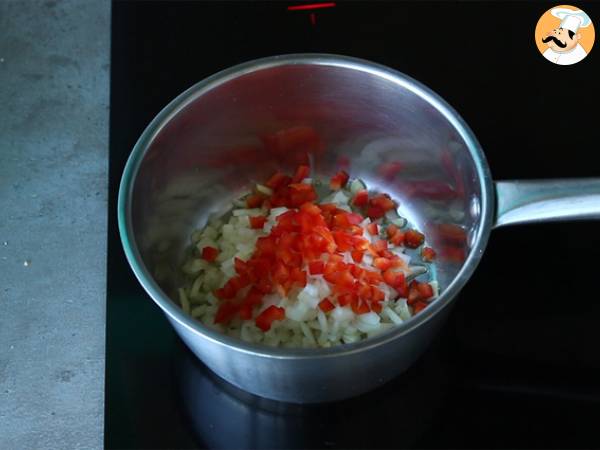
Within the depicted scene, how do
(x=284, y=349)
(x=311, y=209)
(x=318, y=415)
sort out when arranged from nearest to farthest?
1. (x=284, y=349)
2. (x=318, y=415)
3. (x=311, y=209)

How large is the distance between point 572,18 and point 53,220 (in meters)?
0.83

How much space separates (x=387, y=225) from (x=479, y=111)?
0.69ft

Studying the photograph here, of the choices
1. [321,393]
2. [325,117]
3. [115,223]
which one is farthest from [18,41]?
[321,393]

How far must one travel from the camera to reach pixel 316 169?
108 centimetres

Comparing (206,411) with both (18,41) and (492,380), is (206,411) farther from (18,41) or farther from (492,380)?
(18,41)

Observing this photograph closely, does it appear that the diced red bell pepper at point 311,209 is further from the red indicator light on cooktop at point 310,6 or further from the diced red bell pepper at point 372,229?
the red indicator light on cooktop at point 310,6

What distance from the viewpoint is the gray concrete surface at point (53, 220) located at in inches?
37.5

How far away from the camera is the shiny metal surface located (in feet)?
2.42

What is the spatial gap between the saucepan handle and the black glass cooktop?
165 millimetres

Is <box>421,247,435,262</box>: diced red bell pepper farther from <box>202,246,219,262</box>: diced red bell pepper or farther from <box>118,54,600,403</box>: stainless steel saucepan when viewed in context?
<box>202,246,219,262</box>: diced red bell pepper

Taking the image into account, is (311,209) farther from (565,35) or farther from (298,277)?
(565,35)

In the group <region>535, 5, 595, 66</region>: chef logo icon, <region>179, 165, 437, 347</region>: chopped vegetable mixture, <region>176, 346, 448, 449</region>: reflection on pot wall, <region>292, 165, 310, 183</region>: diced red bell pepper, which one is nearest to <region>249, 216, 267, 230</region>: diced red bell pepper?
<region>179, 165, 437, 347</region>: chopped vegetable mixture

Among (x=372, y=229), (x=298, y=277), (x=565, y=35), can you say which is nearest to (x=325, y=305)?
(x=298, y=277)

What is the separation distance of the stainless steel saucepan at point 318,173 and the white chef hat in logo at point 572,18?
0.36 meters
